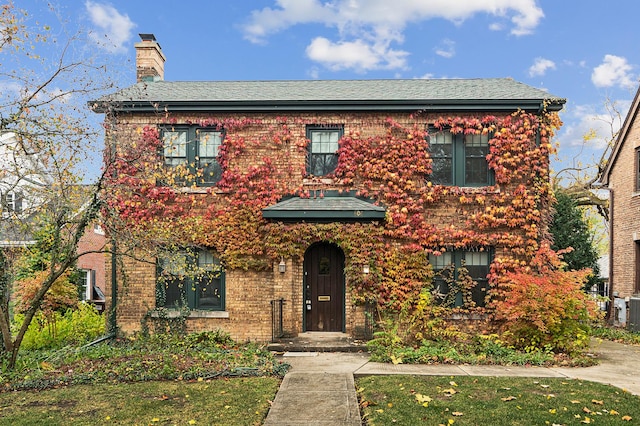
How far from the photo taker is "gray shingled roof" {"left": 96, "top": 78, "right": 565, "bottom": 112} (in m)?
12.6

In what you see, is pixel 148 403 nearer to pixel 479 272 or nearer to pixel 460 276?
pixel 460 276

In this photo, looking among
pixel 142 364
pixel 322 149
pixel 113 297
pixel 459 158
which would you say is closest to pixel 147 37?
pixel 322 149

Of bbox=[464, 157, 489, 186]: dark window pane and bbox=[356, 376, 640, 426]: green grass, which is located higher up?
bbox=[464, 157, 489, 186]: dark window pane

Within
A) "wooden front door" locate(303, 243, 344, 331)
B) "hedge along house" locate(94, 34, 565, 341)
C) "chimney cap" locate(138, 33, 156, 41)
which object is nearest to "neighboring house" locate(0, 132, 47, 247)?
"hedge along house" locate(94, 34, 565, 341)

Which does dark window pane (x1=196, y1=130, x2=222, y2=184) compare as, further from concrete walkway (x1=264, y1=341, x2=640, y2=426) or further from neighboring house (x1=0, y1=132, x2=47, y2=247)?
concrete walkway (x1=264, y1=341, x2=640, y2=426)

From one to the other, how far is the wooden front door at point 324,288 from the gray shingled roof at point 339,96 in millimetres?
3765

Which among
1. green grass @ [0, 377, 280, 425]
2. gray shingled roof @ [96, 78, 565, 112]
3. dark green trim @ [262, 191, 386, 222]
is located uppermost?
gray shingled roof @ [96, 78, 565, 112]

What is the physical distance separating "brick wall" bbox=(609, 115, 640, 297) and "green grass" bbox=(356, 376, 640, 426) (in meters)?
10.2

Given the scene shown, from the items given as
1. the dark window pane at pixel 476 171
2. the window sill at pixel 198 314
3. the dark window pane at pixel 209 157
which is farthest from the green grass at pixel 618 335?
the dark window pane at pixel 209 157

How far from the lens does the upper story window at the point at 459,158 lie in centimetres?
1293

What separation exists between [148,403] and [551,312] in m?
8.07

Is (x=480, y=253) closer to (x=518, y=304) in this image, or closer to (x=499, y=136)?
(x=518, y=304)

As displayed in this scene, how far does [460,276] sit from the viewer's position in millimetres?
12695

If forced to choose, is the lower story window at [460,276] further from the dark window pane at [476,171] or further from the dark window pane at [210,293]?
the dark window pane at [210,293]
